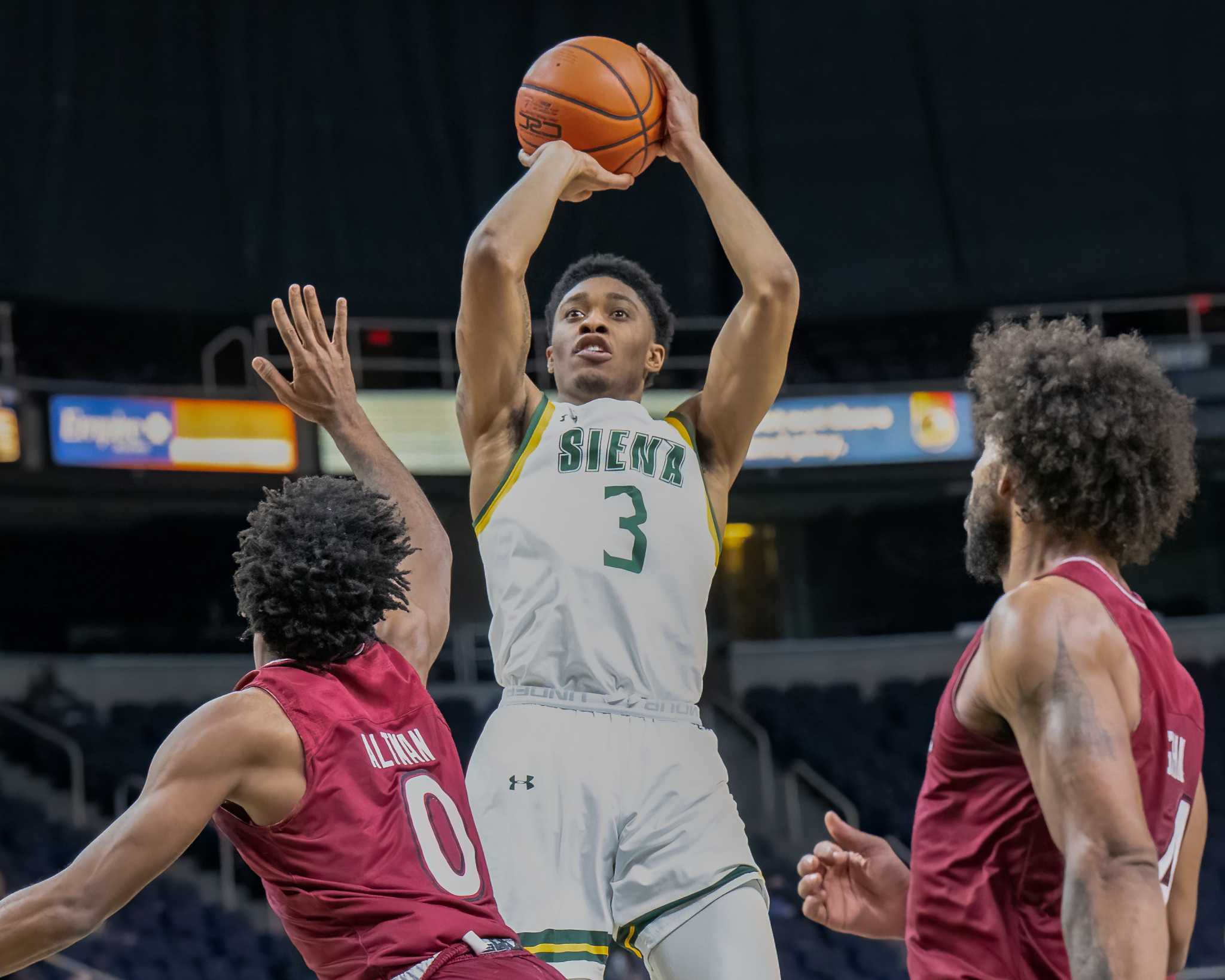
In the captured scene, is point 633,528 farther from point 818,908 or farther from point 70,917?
point 70,917

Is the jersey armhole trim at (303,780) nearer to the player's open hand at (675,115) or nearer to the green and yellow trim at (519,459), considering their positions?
the green and yellow trim at (519,459)

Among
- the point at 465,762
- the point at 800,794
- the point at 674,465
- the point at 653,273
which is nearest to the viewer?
the point at 674,465

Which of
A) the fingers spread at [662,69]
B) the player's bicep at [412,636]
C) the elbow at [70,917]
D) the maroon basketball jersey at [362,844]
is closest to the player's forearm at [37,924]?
the elbow at [70,917]

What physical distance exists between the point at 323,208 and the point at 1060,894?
1218 cm

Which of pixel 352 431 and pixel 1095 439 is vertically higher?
pixel 352 431

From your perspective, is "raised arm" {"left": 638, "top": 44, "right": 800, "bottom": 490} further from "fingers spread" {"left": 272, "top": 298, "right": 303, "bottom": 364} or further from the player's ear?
the player's ear

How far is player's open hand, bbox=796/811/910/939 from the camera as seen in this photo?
9.46 feet

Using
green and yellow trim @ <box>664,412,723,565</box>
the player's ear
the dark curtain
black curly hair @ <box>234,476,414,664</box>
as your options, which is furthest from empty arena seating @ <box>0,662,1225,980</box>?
the player's ear

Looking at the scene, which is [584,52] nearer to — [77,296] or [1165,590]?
[77,296]

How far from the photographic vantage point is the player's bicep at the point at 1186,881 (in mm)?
2420

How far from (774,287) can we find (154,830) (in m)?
1.92

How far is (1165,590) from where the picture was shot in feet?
49.1

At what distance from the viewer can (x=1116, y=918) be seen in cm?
200

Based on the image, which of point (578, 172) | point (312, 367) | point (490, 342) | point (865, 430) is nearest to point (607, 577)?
point (490, 342)
